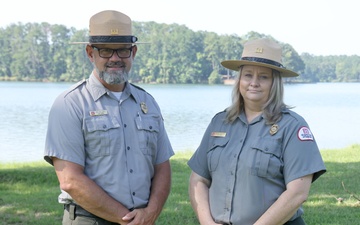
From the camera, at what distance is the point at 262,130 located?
11.2 ft

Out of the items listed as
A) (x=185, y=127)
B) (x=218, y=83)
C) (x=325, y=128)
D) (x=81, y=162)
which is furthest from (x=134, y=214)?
(x=218, y=83)

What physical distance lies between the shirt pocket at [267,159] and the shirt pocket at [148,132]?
0.65 metres

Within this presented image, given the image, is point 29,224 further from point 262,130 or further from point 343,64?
point 343,64

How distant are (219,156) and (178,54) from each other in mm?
73943

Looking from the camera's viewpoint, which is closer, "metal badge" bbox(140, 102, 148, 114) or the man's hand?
the man's hand

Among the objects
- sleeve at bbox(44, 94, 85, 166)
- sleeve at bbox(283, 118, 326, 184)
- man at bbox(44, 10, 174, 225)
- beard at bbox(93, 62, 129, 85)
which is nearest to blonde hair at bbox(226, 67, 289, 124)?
sleeve at bbox(283, 118, 326, 184)

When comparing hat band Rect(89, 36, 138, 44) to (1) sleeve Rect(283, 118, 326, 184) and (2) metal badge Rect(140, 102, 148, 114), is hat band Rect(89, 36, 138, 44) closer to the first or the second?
(2) metal badge Rect(140, 102, 148, 114)

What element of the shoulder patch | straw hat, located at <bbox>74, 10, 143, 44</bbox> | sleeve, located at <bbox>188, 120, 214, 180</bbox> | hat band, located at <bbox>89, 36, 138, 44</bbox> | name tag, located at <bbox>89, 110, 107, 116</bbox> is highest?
straw hat, located at <bbox>74, 10, 143, 44</bbox>

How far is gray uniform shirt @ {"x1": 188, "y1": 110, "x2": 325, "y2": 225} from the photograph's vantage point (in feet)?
10.8

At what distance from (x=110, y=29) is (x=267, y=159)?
119 cm

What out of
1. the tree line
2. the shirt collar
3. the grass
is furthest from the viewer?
the tree line

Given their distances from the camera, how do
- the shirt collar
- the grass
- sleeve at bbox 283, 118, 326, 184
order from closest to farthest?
sleeve at bbox 283, 118, 326, 184 → the shirt collar → the grass

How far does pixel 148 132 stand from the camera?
3572mm

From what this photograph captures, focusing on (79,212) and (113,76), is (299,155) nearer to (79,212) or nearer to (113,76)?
(113,76)
